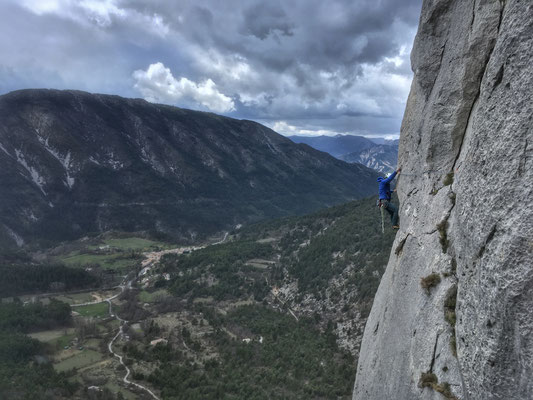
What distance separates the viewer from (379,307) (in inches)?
595

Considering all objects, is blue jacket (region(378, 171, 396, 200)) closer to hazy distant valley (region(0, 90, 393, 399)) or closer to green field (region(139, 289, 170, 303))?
hazy distant valley (region(0, 90, 393, 399))

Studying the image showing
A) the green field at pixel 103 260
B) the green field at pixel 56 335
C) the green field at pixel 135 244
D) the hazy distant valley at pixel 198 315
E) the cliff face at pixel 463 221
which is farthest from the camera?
the green field at pixel 135 244

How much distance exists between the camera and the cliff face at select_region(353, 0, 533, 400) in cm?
618

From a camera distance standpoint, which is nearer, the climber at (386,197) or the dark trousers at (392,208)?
the climber at (386,197)

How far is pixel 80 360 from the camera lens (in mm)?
62312

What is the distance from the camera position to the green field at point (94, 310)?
8500cm

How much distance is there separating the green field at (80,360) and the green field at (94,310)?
63.8ft

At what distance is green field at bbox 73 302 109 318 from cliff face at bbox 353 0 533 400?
83.8m

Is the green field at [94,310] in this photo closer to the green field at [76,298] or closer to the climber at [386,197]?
the green field at [76,298]

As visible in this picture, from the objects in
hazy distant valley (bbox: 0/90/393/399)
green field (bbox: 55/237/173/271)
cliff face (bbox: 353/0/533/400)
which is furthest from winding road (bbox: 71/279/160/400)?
cliff face (bbox: 353/0/533/400)

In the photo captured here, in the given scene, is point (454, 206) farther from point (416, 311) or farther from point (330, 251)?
point (330, 251)

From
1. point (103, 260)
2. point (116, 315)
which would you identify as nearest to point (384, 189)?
point (116, 315)

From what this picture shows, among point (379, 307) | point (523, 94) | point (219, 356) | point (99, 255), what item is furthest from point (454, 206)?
point (99, 255)

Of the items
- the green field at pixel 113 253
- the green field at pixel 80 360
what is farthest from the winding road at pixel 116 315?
the green field at pixel 113 253
